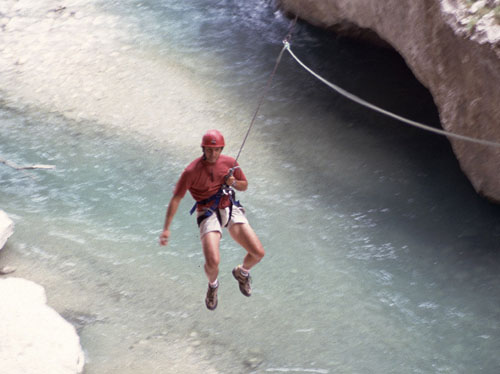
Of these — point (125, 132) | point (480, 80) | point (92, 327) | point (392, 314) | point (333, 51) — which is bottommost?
point (92, 327)

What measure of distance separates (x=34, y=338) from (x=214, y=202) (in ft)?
7.06

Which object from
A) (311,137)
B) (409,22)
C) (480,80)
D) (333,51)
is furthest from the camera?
(333,51)

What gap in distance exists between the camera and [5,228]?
734 centimetres

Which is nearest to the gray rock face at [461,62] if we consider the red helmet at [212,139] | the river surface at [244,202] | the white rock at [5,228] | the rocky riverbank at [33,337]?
the river surface at [244,202]

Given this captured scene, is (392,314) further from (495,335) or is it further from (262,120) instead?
(262,120)

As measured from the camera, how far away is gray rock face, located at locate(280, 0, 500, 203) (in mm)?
6754

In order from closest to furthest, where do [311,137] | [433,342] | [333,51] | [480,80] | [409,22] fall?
[433,342] < [480,80] < [409,22] < [311,137] < [333,51]

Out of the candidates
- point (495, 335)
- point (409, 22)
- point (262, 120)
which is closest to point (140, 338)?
point (495, 335)

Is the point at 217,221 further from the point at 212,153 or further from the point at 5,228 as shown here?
the point at 5,228

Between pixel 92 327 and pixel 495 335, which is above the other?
pixel 495 335

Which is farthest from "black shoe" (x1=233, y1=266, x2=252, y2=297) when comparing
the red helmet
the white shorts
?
the red helmet

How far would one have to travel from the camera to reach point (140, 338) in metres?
6.34

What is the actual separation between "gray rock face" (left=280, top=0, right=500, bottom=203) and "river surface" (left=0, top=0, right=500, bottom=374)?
64 cm

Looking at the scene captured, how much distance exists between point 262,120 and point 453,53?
2.83 meters
